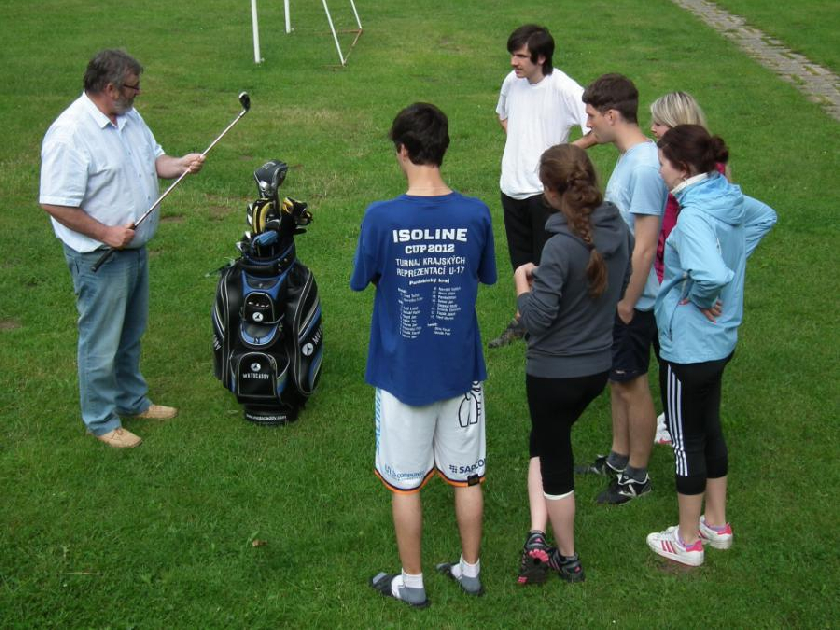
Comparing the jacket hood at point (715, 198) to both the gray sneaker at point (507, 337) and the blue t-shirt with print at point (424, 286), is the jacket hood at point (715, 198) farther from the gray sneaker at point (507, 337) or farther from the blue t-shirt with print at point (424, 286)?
the gray sneaker at point (507, 337)

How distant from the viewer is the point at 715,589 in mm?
4094

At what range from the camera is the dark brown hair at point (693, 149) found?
383 cm

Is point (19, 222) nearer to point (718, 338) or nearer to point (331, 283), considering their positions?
point (331, 283)

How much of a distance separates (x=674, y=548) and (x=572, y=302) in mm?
1409

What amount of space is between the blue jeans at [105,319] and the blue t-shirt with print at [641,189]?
2.63 m

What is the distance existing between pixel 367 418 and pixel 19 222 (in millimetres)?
4951

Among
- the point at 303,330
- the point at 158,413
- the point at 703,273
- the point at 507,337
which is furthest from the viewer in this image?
the point at 507,337

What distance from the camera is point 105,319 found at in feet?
16.7

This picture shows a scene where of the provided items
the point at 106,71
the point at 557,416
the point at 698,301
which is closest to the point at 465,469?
the point at 557,416

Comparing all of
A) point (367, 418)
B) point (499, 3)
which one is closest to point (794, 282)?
point (367, 418)

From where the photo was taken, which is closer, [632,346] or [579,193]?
[579,193]

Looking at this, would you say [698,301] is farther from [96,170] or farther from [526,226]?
[96,170]

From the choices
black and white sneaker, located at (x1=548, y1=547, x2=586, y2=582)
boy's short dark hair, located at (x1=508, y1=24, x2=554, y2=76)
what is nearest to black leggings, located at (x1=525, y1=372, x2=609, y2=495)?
black and white sneaker, located at (x1=548, y1=547, x2=586, y2=582)

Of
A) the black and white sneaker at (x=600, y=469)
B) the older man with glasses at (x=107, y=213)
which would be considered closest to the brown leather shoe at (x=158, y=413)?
the older man with glasses at (x=107, y=213)
